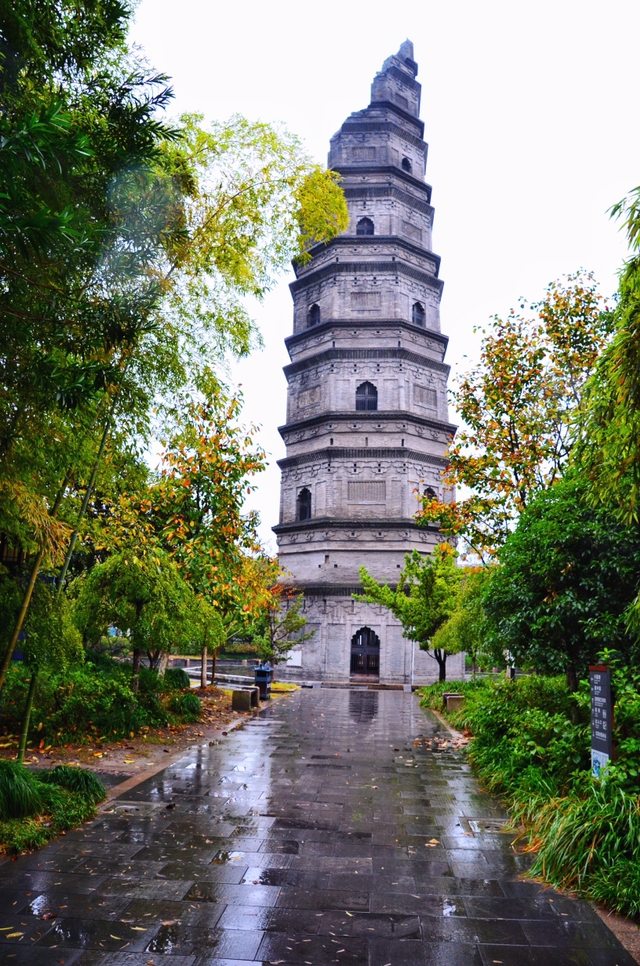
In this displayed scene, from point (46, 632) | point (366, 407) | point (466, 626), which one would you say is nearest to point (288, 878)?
point (46, 632)

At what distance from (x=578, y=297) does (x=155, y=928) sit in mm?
11884

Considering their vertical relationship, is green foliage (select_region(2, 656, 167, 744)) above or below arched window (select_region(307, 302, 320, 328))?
below

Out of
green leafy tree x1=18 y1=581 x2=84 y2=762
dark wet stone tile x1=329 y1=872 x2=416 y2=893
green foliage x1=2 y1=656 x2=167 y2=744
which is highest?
green leafy tree x1=18 y1=581 x2=84 y2=762

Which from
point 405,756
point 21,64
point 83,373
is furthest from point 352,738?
point 21,64

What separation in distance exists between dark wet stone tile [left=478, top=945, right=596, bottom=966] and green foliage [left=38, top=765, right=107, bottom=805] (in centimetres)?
428

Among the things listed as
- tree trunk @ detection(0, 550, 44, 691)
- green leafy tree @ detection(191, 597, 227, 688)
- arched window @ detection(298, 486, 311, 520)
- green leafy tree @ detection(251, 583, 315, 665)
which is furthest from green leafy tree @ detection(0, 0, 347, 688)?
arched window @ detection(298, 486, 311, 520)

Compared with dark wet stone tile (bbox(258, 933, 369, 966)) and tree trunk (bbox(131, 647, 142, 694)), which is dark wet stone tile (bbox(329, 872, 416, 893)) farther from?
tree trunk (bbox(131, 647, 142, 694))

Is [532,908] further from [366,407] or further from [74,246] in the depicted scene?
[366,407]

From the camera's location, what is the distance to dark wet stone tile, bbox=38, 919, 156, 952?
394 centimetres

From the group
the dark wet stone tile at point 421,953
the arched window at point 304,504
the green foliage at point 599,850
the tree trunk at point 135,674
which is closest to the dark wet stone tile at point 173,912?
the dark wet stone tile at point 421,953

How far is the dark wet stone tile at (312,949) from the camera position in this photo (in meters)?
3.85

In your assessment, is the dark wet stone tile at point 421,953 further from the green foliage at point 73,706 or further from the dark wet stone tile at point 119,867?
the green foliage at point 73,706

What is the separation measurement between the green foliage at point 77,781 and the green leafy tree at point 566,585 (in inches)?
204

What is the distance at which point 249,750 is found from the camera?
1044 cm
